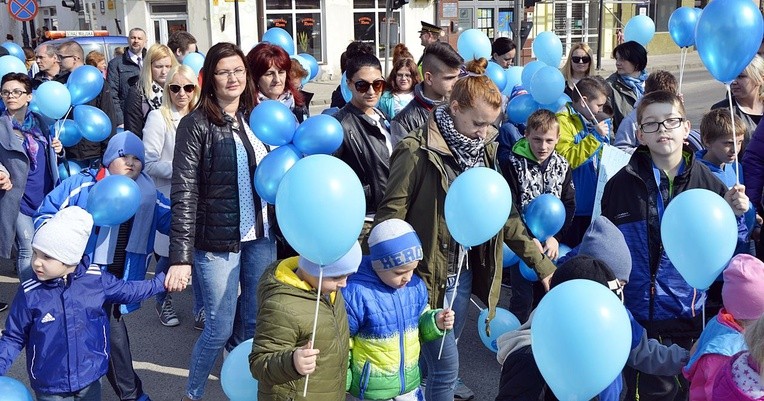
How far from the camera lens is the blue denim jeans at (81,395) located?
354 cm

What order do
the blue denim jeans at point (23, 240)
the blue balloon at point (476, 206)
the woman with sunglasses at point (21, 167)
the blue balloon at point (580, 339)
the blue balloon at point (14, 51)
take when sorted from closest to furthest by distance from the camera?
the blue balloon at point (580, 339) → the blue balloon at point (476, 206) → the blue denim jeans at point (23, 240) → the woman with sunglasses at point (21, 167) → the blue balloon at point (14, 51)

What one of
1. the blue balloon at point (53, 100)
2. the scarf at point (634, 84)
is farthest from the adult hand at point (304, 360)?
the scarf at point (634, 84)

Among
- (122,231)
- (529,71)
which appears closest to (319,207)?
(122,231)

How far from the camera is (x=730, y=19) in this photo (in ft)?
12.6

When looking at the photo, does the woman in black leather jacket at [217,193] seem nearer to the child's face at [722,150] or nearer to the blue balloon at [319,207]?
the blue balloon at [319,207]

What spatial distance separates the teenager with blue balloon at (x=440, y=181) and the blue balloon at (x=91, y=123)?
341 centimetres

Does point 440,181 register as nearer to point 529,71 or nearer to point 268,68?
point 268,68

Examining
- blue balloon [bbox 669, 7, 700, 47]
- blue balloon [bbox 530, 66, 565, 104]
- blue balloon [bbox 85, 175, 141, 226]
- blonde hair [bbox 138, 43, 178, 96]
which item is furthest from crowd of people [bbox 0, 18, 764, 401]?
blue balloon [bbox 669, 7, 700, 47]

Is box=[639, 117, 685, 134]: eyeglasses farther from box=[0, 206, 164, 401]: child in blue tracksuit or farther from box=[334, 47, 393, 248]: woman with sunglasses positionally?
box=[0, 206, 164, 401]: child in blue tracksuit

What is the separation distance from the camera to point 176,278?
362cm

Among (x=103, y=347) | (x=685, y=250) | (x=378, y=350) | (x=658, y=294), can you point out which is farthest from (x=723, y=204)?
(x=103, y=347)

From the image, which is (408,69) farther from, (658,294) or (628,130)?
(658,294)

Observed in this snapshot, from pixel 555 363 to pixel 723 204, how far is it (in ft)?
4.04

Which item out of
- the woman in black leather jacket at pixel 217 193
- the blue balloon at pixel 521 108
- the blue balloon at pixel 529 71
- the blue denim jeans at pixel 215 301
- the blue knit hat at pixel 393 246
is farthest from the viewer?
the blue balloon at pixel 529 71
